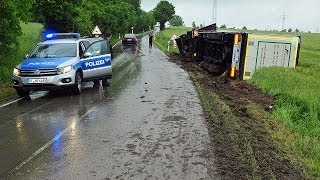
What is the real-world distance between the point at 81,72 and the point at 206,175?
9.19m

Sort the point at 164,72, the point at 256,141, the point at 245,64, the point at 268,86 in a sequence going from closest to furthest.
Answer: the point at 256,141 → the point at 268,86 → the point at 245,64 → the point at 164,72

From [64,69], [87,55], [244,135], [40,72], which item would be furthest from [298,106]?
[40,72]

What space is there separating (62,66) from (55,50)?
1.46m

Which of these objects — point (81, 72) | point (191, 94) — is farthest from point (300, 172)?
point (81, 72)

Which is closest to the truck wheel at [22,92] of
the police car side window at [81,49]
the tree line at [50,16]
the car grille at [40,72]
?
the car grille at [40,72]

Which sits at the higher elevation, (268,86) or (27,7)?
(27,7)

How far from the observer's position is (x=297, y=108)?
35.7ft

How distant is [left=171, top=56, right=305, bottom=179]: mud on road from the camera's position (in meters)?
6.27

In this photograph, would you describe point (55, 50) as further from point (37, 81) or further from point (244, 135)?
point (244, 135)

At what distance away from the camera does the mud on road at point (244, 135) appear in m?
6.27

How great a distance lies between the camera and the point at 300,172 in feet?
20.3

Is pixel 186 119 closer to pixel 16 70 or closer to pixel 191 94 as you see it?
pixel 191 94

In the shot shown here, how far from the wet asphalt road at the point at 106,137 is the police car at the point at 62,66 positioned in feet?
1.55

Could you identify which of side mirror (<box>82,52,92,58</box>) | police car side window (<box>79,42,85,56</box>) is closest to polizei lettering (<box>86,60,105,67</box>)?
side mirror (<box>82,52,92,58</box>)
